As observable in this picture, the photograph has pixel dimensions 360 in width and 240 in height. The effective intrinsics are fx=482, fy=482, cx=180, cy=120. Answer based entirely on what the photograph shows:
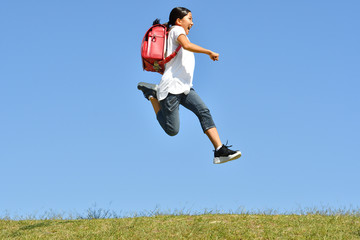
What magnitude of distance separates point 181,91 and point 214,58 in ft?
2.66

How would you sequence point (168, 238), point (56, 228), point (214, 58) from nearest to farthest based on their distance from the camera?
point (214, 58)
point (168, 238)
point (56, 228)

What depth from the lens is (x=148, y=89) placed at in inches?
304

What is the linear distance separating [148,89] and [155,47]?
693mm

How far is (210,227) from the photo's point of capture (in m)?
9.31

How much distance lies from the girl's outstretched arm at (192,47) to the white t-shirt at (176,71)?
0.18m

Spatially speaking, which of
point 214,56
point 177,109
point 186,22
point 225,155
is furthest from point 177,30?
point 225,155

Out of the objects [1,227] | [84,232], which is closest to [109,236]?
[84,232]

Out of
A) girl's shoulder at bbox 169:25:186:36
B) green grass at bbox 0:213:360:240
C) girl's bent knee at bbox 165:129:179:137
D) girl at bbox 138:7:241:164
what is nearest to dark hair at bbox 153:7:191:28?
girl at bbox 138:7:241:164

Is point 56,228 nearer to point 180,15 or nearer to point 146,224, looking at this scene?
point 146,224

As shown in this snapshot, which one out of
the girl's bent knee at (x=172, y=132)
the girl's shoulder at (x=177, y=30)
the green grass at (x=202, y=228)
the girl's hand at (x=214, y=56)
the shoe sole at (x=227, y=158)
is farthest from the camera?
the green grass at (x=202, y=228)

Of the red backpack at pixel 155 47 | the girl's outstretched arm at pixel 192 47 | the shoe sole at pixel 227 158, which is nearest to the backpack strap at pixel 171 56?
the red backpack at pixel 155 47

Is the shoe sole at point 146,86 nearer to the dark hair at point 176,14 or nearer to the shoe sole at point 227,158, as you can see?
the dark hair at point 176,14

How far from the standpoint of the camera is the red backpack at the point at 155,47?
24.5ft

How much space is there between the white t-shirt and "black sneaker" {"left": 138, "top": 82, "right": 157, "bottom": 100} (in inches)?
6.2
